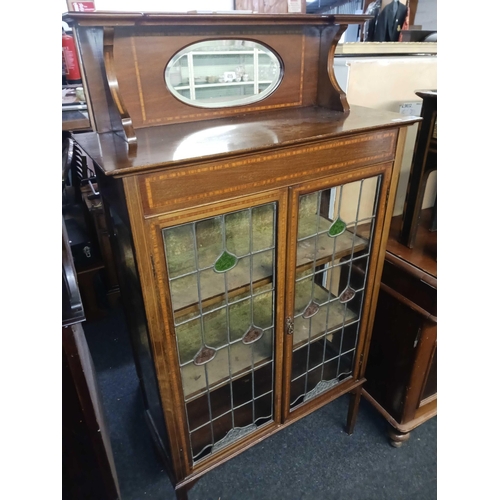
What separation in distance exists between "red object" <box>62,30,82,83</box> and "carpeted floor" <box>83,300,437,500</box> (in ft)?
9.02

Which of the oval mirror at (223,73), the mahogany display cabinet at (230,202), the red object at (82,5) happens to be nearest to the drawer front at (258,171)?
the mahogany display cabinet at (230,202)

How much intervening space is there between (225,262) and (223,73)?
525 millimetres

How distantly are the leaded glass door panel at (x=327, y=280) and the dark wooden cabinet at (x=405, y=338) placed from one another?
188 millimetres

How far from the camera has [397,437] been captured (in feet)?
5.22

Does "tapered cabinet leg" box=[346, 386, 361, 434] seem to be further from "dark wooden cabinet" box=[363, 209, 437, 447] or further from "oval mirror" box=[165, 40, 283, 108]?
"oval mirror" box=[165, 40, 283, 108]

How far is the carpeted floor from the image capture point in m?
1.47

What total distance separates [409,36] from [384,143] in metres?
1.08

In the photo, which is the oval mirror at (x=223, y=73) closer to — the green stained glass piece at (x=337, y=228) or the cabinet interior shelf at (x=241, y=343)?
the green stained glass piece at (x=337, y=228)

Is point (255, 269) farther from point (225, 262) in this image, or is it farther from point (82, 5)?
point (82, 5)

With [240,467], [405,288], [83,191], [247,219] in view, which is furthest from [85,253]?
[405,288]

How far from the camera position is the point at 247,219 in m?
0.98

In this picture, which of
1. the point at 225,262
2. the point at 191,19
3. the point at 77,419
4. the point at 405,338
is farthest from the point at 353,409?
the point at 191,19

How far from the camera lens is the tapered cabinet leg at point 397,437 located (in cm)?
159

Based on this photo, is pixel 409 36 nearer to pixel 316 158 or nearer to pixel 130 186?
pixel 316 158
